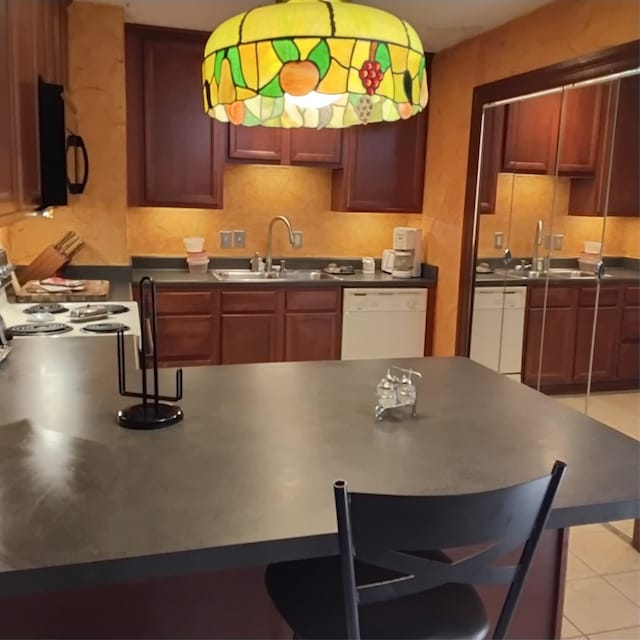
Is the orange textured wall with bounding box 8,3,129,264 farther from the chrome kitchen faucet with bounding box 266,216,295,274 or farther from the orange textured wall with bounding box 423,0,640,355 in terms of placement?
the orange textured wall with bounding box 423,0,640,355

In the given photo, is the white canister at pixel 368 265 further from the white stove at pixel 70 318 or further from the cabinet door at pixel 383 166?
the white stove at pixel 70 318

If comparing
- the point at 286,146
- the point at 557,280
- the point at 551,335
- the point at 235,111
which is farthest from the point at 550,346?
the point at 235,111

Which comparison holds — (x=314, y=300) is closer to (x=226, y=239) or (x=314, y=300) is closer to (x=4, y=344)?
(x=226, y=239)

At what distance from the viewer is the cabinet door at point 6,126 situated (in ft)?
6.34

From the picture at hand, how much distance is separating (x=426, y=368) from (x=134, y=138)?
2.78m

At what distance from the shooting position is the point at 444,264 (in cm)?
451

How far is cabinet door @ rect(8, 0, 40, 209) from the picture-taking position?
214cm

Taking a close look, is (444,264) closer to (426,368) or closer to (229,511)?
(426,368)

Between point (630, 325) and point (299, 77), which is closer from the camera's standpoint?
point (299, 77)

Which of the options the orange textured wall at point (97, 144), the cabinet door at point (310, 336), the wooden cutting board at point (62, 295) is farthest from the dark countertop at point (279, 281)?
the wooden cutting board at point (62, 295)

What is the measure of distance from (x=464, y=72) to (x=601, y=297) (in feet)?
5.86

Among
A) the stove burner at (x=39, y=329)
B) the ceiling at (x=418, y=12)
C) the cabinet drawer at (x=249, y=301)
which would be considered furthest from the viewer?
the cabinet drawer at (x=249, y=301)

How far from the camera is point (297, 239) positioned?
4.95 metres

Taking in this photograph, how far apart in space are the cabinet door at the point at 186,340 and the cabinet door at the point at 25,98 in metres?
1.74
